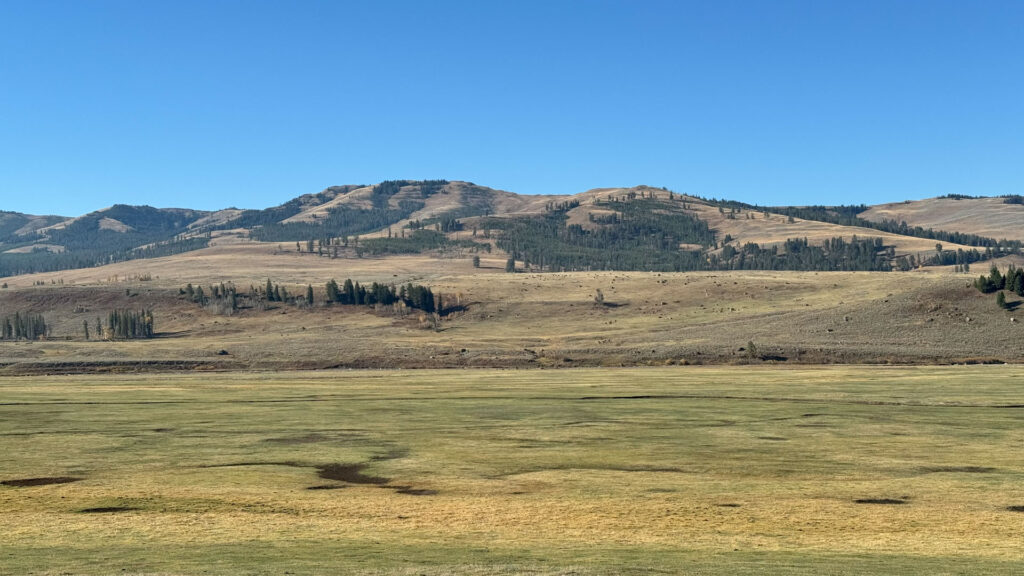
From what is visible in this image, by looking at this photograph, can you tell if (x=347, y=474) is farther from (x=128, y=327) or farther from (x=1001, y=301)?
(x=128, y=327)

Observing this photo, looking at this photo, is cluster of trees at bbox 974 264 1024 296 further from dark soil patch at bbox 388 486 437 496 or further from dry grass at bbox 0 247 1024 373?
dark soil patch at bbox 388 486 437 496

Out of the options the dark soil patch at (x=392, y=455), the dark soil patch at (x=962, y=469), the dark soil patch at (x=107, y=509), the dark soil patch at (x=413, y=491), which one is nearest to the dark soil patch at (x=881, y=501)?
the dark soil patch at (x=962, y=469)

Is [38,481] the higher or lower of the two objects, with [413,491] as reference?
higher

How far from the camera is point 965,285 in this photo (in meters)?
164

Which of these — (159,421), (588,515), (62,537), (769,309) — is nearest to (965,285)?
(769,309)

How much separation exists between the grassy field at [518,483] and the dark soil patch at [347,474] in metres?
0.15

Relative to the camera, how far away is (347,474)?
46750 millimetres

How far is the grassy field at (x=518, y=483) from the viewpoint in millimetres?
28656

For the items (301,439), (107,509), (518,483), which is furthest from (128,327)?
(518,483)

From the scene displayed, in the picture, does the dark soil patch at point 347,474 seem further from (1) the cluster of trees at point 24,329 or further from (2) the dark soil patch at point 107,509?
(1) the cluster of trees at point 24,329

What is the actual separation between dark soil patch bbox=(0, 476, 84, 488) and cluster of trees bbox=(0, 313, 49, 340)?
158143 millimetres

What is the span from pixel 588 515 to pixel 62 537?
56.1 feet

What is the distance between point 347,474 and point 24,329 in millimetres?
169055

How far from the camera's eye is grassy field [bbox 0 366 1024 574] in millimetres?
28656
